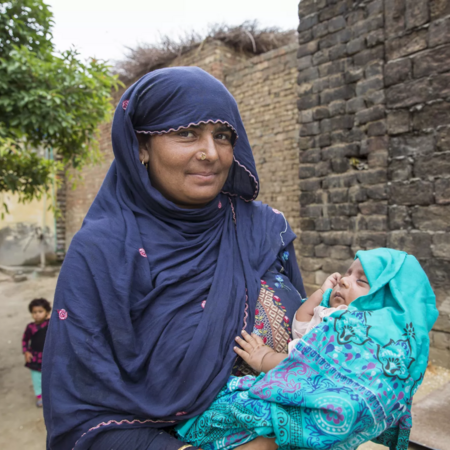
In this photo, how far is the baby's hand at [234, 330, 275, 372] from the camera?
116 cm

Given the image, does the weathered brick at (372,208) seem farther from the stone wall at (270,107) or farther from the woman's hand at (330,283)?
the stone wall at (270,107)

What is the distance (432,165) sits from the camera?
3834 mm

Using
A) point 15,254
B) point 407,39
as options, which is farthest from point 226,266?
point 15,254

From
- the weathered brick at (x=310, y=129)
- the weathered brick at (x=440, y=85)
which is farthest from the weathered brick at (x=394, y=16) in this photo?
the weathered brick at (x=310, y=129)

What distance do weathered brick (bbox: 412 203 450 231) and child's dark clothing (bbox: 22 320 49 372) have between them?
4.12 m

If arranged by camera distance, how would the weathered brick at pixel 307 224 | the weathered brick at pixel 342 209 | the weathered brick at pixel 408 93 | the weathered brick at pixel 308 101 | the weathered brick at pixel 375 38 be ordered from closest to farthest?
the weathered brick at pixel 408 93 < the weathered brick at pixel 375 38 < the weathered brick at pixel 342 209 < the weathered brick at pixel 308 101 < the weathered brick at pixel 307 224

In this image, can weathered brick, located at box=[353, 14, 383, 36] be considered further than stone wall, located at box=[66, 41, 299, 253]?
No

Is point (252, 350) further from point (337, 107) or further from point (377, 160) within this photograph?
point (337, 107)

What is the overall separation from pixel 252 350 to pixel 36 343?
3970mm

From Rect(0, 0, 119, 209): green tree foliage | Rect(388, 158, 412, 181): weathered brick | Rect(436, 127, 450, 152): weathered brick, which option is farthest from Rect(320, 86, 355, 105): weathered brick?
Rect(0, 0, 119, 209): green tree foliage

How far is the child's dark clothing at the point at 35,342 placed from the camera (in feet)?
14.0

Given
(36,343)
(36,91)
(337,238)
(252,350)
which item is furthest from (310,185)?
(252,350)

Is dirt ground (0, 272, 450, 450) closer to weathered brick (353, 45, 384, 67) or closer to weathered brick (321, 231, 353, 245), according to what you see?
weathered brick (321, 231, 353, 245)

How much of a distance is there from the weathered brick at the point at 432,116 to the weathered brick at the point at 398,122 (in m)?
0.08
